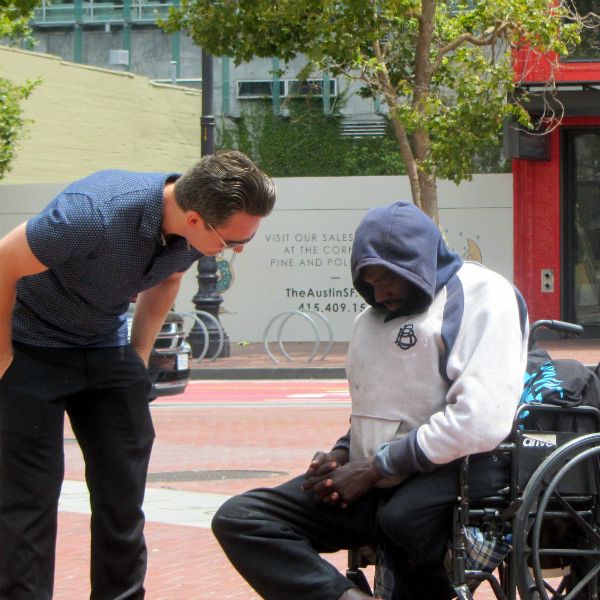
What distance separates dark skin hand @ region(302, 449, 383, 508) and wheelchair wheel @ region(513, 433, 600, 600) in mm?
446

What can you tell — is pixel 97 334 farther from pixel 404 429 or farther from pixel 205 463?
pixel 205 463

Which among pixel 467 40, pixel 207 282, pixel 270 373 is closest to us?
pixel 467 40

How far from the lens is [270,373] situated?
18125 mm

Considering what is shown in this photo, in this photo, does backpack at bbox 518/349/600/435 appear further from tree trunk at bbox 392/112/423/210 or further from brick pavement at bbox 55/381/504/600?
tree trunk at bbox 392/112/423/210

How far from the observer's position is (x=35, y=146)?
97.5 ft

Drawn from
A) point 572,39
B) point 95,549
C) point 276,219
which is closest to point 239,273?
point 276,219

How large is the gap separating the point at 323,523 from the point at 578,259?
766 inches

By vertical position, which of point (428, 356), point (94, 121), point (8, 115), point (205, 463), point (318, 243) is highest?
point (94, 121)

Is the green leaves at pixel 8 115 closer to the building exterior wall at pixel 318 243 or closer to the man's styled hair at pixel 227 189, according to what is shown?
the building exterior wall at pixel 318 243

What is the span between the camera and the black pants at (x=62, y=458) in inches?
152

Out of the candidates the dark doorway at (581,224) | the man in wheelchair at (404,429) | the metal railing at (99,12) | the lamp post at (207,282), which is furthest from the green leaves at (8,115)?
the man in wheelchair at (404,429)

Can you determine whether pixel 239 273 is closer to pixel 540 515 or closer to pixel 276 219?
pixel 276 219

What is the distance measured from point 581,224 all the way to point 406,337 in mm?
19399

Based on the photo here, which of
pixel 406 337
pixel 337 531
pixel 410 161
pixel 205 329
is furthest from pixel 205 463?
pixel 205 329
